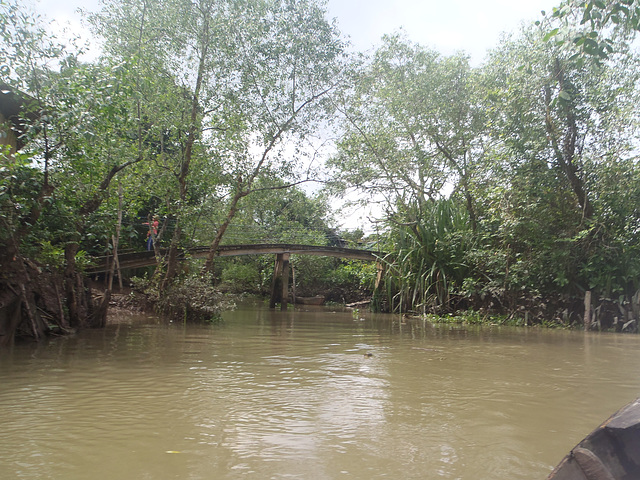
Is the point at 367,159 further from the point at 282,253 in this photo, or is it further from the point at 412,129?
the point at 282,253

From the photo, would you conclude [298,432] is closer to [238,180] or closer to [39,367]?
[39,367]

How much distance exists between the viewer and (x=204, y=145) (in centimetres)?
1189

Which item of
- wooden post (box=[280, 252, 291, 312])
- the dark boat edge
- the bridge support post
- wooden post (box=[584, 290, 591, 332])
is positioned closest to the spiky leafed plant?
wooden post (box=[584, 290, 591, 332])

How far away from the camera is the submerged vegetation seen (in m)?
7.74

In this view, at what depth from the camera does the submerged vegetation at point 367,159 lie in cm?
774

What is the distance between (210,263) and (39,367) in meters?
7.89

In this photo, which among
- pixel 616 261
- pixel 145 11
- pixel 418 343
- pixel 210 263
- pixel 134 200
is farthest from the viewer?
pixel 210 263

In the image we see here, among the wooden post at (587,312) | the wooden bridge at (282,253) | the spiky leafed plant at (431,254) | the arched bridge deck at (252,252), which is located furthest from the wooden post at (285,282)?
the wooden post at (587,312)

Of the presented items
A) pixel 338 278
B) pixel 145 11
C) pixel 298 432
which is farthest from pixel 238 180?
pixel 338 278

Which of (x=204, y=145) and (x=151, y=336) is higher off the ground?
(x=204, y=145)

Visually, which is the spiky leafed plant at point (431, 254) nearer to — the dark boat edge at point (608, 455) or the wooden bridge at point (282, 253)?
the wooden bridge at point (282, 253)

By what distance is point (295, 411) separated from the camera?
10.7 feet

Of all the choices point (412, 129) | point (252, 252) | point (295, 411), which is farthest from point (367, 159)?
point (295, 411)

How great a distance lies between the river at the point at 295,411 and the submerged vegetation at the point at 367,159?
9.01 ft
